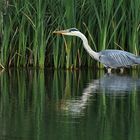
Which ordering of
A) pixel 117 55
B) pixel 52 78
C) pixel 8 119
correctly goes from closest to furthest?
pixel 8 119 < pixel 52 78 < pixel 117 55

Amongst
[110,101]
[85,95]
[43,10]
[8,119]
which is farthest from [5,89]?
A: [43,10]

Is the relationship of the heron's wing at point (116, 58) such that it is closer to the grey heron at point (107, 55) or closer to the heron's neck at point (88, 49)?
the grey heron at point (107, 55)

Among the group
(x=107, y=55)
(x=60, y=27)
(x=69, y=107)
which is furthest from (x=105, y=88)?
(x=60, y=27)

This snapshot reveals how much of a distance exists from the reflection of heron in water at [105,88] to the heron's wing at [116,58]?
81 cm

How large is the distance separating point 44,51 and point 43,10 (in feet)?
3.28

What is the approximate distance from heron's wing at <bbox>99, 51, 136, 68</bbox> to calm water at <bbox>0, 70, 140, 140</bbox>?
96 cm

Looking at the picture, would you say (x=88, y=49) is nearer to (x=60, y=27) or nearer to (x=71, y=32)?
(x=71, y=32)

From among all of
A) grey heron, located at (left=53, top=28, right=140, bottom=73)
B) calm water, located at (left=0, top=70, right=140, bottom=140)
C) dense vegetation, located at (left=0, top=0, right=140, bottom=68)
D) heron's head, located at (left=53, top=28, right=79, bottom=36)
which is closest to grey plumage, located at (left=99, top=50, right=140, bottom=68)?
grey heron, located at (left=53, top=28, right=140, bottom=73)

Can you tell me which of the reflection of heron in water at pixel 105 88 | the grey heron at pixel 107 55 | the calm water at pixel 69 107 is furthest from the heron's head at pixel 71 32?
the reflection of heron in water at pixel 105 88

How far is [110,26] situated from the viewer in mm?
16703

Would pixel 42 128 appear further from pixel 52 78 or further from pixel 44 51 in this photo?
pixel 44 51

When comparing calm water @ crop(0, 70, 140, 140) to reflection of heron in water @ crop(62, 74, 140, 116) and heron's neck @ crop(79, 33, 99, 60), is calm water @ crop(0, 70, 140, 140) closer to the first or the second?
reflection of heron in water @ crop(62, 74, 140, 116)

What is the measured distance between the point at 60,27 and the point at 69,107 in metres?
7.38

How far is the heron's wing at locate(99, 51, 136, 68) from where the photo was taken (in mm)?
15875
